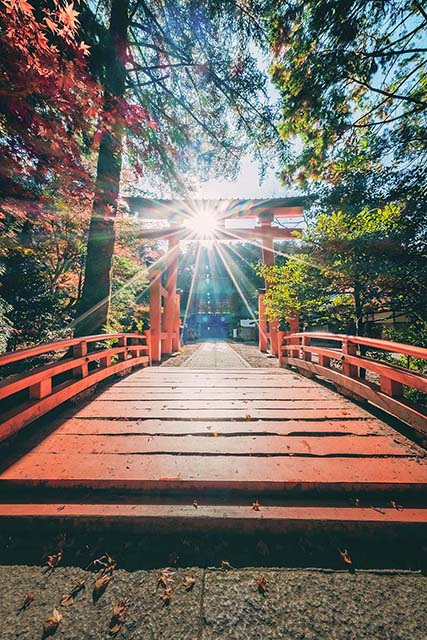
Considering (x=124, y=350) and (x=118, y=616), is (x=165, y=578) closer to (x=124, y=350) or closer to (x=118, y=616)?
(x=118, y=616)

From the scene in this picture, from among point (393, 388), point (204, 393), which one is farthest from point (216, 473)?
point (393, 388)

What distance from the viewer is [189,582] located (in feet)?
3.92

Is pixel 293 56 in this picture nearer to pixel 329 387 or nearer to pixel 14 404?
pixel 329 387

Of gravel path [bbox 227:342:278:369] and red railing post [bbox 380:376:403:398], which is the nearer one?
red railing post [bbox 380:376:403:398]

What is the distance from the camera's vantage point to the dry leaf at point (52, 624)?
39.5 inches

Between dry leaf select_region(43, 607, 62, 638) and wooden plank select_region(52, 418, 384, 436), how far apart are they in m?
1.22

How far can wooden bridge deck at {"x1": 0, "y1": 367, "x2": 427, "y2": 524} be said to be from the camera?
1.51 m

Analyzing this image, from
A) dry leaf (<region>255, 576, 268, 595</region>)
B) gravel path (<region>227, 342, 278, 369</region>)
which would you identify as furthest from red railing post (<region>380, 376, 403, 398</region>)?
gravel path (<region>227, 342, 278, 369</region>)

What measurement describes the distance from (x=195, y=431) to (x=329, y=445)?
120 centimetres

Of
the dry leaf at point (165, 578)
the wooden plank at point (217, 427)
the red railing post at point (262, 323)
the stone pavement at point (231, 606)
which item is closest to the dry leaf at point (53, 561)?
the stone pavement at point (231, 606)

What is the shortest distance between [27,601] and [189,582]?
2.52ft

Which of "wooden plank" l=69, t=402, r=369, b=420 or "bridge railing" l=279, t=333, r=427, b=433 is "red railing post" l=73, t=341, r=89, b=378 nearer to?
"wooden plank" l=69, t=402, r=369, b=420

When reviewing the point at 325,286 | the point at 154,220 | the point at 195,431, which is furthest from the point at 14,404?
the point at 154,220

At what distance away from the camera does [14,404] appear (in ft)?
7.88
